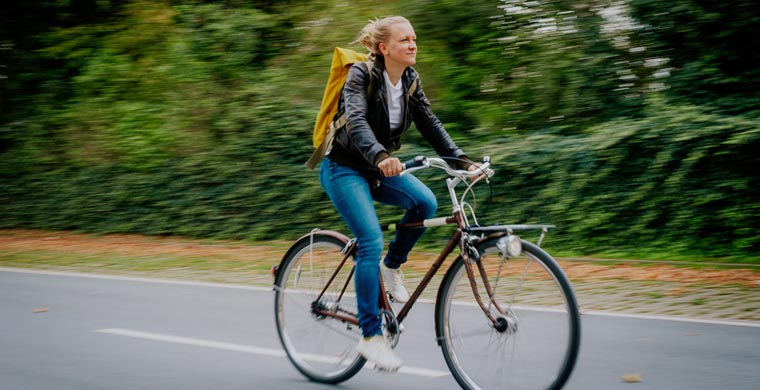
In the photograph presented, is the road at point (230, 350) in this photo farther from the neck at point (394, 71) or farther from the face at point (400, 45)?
the face at point (400, 45)

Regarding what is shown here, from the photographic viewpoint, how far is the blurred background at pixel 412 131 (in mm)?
10758

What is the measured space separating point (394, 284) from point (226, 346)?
1928mm

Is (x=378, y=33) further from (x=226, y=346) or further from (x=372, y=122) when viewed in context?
(x=226, y=346)

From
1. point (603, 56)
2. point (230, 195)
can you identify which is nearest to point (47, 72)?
point (230, 195)

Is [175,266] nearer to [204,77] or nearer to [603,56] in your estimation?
[204,77]

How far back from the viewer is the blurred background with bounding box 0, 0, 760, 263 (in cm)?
1076

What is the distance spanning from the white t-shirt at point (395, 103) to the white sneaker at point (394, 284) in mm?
817

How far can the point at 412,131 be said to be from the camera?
13.3m

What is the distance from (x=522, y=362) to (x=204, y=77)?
1219cm

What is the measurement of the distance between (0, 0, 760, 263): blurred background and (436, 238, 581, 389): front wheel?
121 inches

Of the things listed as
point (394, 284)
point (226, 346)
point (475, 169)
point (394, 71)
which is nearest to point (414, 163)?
point (475, 169)

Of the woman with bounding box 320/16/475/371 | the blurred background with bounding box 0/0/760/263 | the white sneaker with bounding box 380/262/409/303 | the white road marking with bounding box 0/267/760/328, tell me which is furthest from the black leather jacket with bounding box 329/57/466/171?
the white road marking with bounding box 0/267/760/328

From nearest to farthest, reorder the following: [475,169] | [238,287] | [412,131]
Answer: [475,169]
[238,287]
[412,131]

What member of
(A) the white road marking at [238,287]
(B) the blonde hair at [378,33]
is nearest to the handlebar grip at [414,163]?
(B) the blonde hair at [378,33]
